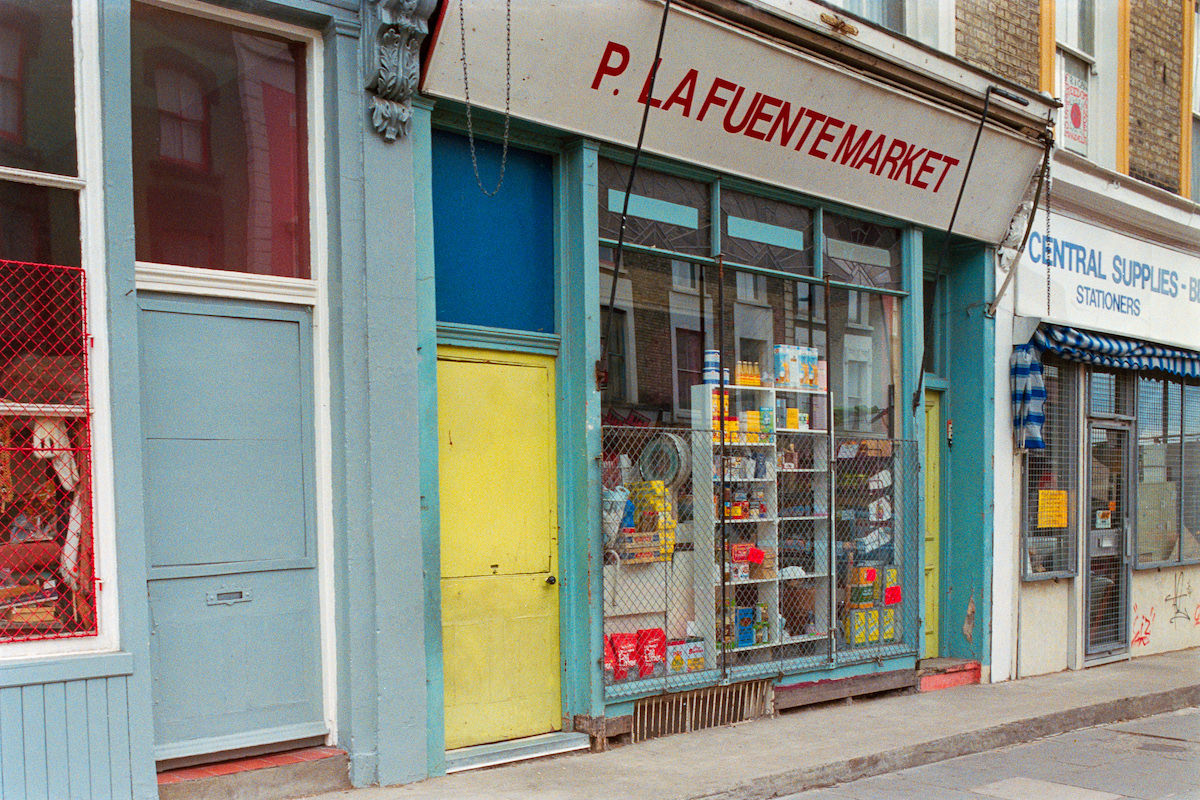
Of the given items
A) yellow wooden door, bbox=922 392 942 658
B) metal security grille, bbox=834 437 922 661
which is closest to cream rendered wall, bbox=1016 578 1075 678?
yellow wooden door, bbox=922 392 942 658

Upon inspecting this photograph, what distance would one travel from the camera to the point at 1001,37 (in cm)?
1030

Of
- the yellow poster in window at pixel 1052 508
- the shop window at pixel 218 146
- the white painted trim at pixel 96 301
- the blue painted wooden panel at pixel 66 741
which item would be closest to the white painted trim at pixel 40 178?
the white painted trim at pixel 96 301

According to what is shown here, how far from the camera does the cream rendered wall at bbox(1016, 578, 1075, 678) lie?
10383 millimetres

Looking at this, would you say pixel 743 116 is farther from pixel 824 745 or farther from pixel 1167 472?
pixel 1167 472

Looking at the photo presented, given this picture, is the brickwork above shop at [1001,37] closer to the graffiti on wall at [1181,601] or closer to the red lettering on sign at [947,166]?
the red lettering on sign at [947,166]

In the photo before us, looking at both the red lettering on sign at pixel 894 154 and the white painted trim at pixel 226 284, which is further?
the red lettering on sign at pixel 894 154

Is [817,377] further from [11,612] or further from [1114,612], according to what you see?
[11,612]

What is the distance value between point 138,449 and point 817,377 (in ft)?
18.5

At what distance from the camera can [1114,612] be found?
11500 millimetres

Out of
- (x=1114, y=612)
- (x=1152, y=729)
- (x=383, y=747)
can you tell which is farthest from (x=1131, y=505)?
(x=383, y=747)

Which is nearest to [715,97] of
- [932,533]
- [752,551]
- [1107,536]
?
[752,551]

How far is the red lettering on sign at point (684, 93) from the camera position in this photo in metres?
7.45

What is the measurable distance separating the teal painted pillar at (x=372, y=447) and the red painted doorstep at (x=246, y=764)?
17cm

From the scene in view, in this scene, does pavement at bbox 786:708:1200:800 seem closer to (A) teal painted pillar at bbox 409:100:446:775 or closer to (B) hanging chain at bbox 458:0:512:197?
(A) teal painted pillar at bbox 409:100:446:775
